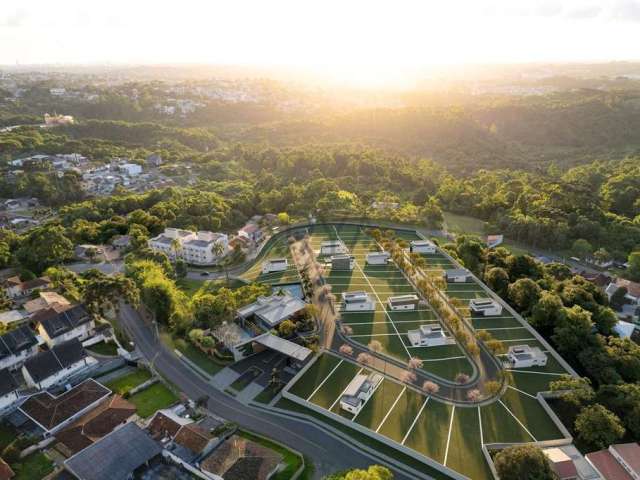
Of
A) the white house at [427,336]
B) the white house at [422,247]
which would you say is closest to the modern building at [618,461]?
the white house at [427,336]

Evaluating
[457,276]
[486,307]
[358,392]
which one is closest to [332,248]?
[457,276]

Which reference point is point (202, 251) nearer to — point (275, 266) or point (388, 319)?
point (275, 266)

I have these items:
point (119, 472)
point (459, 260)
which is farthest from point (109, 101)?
point (119, 472)

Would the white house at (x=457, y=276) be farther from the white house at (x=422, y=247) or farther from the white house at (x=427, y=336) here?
the white house at (x=427, y=336)

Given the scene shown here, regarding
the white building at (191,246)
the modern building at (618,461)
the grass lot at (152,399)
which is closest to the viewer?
the modern building at (618,461)

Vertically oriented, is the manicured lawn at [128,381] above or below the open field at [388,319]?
below

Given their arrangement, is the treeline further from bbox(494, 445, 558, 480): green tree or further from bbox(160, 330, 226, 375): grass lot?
bbox(160, 330, 226, 375): grass lot
